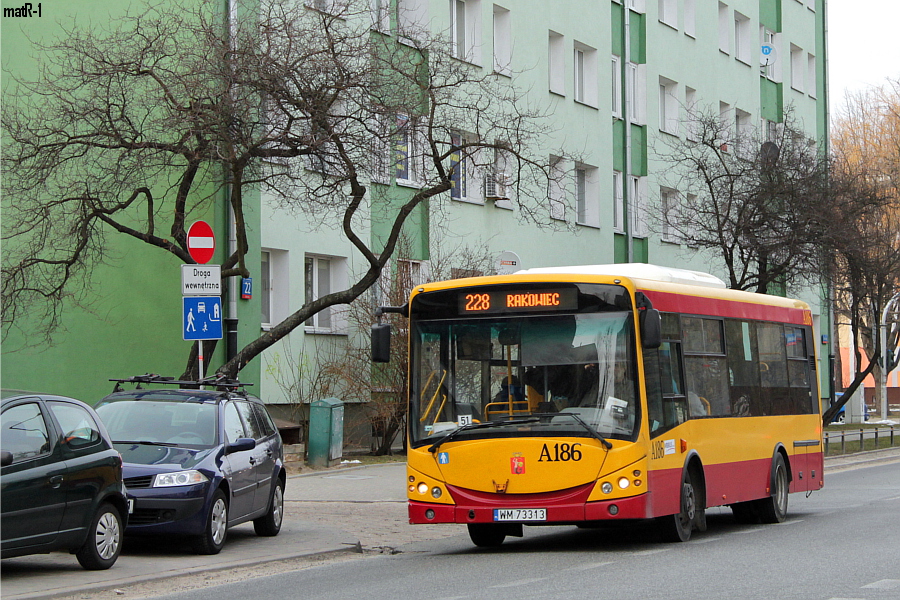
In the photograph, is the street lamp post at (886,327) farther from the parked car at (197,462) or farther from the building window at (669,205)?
the parked car at (197,462)

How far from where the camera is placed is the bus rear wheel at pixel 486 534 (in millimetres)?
13609

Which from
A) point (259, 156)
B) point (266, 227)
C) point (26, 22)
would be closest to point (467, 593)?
point (259, 156)

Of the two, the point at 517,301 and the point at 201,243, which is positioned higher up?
the point at 201,243

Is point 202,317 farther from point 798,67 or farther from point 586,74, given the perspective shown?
point 798,67

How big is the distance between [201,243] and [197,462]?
4364 millimetres

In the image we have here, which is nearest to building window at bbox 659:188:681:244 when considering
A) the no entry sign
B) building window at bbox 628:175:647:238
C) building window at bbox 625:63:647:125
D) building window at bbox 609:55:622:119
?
building window at bbox 628:175:647:238

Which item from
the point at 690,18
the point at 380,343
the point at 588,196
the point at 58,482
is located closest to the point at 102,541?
the point at 58,482

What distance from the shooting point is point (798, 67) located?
51.2 m

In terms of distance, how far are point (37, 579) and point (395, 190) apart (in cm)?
1941

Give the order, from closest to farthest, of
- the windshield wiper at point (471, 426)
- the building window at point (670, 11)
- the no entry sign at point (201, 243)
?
the windshield wiper at point (471, 426)
the no entry sign at point (201, 243)
the building window at point (670, 11)

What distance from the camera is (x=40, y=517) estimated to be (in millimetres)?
10148

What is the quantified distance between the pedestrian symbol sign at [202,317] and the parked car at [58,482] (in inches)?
164

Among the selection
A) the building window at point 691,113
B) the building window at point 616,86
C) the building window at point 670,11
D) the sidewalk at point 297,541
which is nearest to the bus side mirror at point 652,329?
the sidewalk at point 297,541

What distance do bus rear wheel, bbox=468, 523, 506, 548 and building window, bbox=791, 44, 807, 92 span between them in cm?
4076
